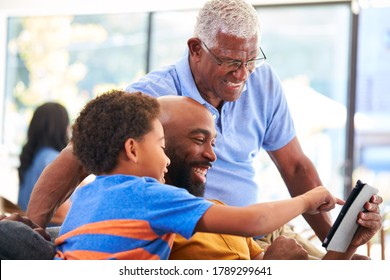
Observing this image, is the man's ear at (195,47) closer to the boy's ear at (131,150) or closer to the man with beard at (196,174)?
the man with beard at (196,174)

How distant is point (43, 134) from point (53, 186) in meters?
2.68

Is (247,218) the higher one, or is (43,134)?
(247,218)

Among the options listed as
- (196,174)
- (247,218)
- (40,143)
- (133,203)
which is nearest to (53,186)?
(196,174)

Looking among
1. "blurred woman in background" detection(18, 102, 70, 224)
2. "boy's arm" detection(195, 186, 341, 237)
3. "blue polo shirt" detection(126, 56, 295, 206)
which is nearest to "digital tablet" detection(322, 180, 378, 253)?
"boy's arm" detection(195, 186, 341, 237)

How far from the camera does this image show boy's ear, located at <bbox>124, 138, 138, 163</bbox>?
146cm

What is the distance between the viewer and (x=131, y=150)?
147 cm

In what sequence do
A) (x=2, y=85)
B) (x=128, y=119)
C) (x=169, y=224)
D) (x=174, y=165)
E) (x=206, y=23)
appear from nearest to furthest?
(x=169, y=224) → (x=128, y=119) → (x=174, y=165) → (x=206, y=23) → (x=2, y=85)

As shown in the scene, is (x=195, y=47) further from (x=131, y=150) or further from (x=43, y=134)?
(x=43, y=134)

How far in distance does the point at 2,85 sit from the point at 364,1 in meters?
3.49

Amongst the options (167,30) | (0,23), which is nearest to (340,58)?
(167,30)

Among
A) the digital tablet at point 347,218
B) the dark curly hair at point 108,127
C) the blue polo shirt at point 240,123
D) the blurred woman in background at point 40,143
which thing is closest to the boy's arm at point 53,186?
the blue polo shirt at point 240,123

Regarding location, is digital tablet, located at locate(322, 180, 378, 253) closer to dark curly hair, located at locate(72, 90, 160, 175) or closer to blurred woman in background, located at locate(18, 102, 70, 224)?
dark curly hair, located at locate(72, 90, 160, 175)

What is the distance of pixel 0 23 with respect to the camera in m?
6.16
